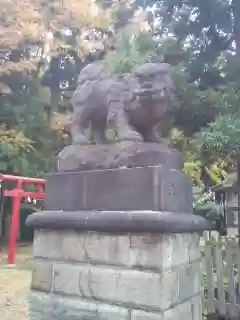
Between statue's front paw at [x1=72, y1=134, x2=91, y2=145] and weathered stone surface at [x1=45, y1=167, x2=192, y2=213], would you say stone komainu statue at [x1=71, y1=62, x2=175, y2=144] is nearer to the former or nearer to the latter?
statue's front paw at [x1=72, y1=134, x2=91, y2=145]

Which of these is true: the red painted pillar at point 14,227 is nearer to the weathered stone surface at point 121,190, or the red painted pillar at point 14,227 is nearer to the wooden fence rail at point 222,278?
the wooden fence rail at point 222,278

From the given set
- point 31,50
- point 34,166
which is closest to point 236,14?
point 34,166

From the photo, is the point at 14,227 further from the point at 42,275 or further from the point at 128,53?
the point at 128,53

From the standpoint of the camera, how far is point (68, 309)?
2.78 meters

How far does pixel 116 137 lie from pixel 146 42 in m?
1.66

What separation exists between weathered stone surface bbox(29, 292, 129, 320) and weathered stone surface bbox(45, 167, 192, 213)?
0.62 meters

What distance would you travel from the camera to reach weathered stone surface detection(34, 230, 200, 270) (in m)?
2.49

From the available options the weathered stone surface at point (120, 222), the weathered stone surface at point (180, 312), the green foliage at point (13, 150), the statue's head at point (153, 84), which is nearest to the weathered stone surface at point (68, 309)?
the weathered stone surface at point (180, 312)

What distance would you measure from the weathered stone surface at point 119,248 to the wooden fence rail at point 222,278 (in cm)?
150

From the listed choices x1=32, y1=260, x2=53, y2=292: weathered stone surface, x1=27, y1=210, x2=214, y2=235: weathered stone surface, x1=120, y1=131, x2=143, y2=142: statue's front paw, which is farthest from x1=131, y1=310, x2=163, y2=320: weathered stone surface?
x1=120, y1=131, x2=143, y2=142: statue's front paw

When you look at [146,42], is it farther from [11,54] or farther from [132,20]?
[11,54]

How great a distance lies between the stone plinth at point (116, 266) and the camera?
248cm

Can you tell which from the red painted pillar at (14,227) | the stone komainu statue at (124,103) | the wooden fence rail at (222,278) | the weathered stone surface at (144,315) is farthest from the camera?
the red painted pillar at (14,227)

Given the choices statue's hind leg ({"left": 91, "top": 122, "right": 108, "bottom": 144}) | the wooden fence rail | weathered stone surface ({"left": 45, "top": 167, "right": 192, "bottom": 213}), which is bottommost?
the wooden fence rail
